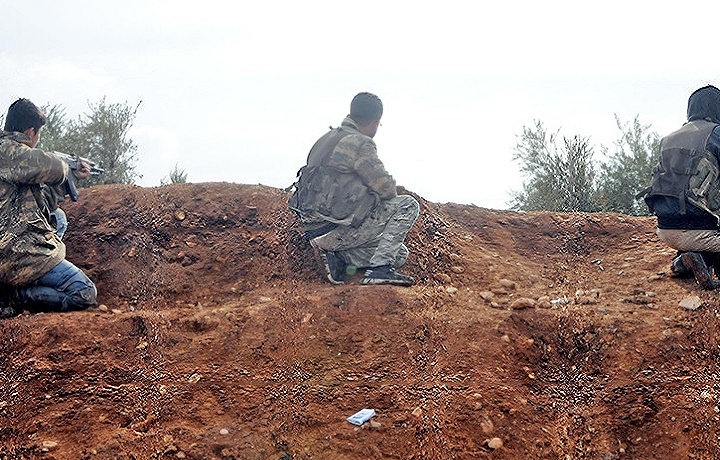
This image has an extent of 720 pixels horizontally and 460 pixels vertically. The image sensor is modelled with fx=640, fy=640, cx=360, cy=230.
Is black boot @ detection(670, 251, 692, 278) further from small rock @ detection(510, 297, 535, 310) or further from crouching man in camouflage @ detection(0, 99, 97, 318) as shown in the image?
crouching man in camouflage @ detection(0, 99, 97, 318)

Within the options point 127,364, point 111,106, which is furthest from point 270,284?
point 111,106

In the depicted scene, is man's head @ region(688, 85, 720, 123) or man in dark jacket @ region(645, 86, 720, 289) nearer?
man in dark jacket @ region(645, 86, 720, 289)

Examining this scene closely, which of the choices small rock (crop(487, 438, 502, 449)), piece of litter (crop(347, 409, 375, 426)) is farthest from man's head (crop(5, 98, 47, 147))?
small rock (crop(487, 438, 502, 449))

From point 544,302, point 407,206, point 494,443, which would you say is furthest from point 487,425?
point 407,206

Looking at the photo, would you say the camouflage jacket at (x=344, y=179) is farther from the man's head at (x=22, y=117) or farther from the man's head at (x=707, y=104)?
the man's head at (x=707, y=104)

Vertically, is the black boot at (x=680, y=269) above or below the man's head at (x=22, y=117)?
below

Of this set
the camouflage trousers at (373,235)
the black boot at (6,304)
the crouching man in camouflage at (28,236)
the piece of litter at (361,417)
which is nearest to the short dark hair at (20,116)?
the crouching man in camouflage at (28,236)

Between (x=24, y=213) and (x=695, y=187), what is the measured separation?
4.82m

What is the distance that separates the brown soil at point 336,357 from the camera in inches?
128

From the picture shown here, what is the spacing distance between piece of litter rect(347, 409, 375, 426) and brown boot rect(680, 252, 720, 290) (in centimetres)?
278

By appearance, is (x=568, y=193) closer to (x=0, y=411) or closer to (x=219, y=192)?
(x=219, y=192)

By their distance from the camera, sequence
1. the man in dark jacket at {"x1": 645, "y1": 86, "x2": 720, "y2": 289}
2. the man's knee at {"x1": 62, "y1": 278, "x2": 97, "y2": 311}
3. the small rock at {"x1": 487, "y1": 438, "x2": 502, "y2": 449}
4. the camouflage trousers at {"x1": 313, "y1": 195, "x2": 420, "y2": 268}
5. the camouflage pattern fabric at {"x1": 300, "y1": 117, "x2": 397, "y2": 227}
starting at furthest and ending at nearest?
the camouflage trousers at {"x1": 313, "y1": 195, "x2": 420, "y2": 268}
the camouflage pattern fabric at {"x1": 300, "y1": 117, "x2": 397, "y2": 227}
the man in dark jacket at {"x1": 645, "y1": 86, "x2": 720, "y2": 289}
the man's knee at {"x1": 62, "y1": 278, "x2": 97, "y2": 311}
the small rock at {"x1": 487, "y1": 438, "x2": 502, "y2": 449}

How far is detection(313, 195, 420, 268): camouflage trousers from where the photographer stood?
5195 millimetres

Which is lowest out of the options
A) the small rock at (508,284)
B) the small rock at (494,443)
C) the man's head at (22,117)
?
the small rock at (494,443)
